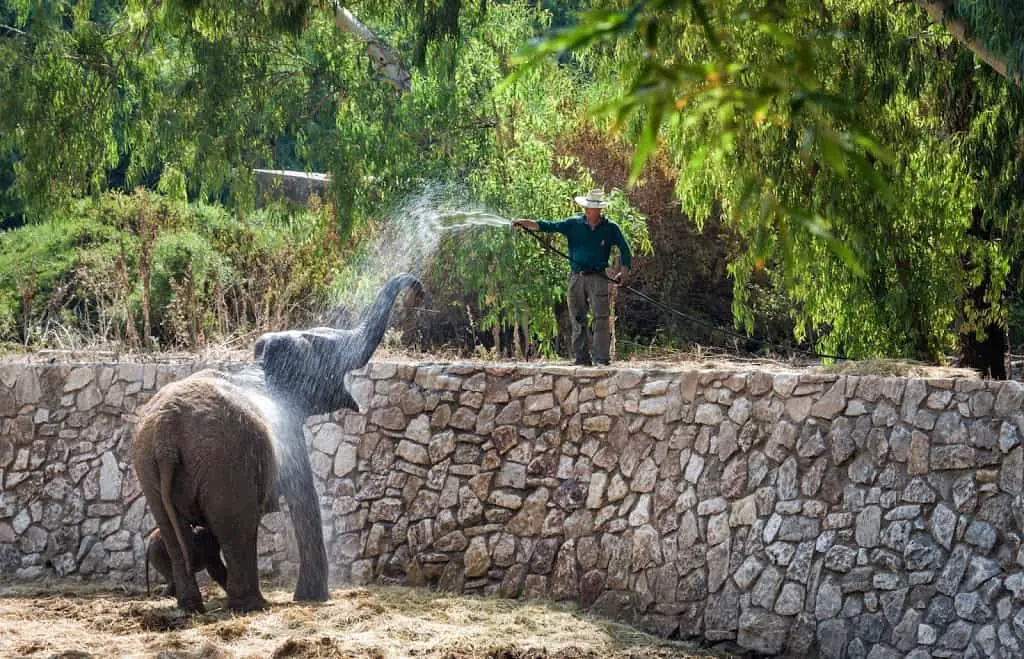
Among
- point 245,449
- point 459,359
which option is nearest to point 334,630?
point 245,449

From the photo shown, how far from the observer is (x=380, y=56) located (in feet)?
49.5

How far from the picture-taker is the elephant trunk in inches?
381

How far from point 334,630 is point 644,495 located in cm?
241

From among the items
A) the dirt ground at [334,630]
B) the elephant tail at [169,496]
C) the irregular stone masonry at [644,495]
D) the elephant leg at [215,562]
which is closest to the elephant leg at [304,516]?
the dirt ground at [334,630]

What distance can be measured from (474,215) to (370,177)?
47.9 inches

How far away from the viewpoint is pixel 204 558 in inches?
361

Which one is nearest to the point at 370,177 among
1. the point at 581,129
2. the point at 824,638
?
the point at 581,129

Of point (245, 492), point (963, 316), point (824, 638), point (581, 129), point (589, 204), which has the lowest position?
point (824, 638)

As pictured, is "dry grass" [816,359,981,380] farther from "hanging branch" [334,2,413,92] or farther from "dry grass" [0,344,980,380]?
"hanging branch" [334,2,413,92]

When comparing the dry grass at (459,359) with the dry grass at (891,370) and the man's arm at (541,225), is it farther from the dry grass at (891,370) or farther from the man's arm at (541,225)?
the man's arm at (541,225)

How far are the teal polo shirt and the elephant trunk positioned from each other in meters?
1.53

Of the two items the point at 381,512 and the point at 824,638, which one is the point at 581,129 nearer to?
the point at 381,512

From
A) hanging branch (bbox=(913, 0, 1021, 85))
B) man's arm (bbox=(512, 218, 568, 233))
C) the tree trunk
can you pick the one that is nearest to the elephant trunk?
man's arm (bbox=(512, 218, 568, 233))

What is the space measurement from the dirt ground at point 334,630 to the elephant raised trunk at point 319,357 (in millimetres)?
1375
